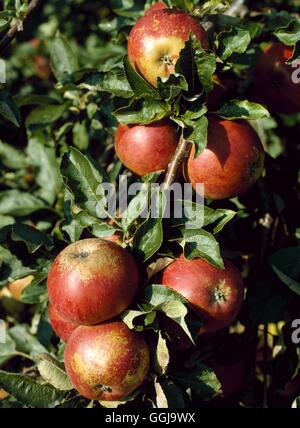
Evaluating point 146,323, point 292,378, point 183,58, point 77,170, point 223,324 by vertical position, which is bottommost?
point 292,378

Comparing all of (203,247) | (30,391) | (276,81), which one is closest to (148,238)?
(203,247)

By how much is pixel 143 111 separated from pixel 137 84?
0.07 m

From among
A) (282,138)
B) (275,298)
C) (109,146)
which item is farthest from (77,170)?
(282,138)

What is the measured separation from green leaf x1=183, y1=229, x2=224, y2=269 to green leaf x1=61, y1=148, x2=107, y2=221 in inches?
9.7

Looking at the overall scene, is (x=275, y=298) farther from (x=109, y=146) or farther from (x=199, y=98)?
(x=109, y=146)

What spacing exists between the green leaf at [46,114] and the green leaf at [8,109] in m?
0.33

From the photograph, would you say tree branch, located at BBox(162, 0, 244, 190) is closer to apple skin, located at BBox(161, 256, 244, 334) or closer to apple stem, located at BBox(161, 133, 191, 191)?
apple stem, located at BBox(161, 133, 191, 191)

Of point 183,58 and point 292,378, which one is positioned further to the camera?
point 292,378

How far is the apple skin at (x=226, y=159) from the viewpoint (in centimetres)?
140

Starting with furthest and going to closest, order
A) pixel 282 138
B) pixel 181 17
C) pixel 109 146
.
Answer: pixel 282 138 → pixel 109 146 → pixel 181 17

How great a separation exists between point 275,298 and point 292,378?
10.8 inches

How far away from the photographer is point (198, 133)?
4.35ft

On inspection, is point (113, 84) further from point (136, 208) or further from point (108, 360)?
point (108, 360)
